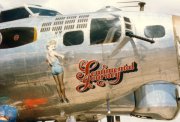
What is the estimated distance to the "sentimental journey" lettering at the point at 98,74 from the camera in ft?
40.1

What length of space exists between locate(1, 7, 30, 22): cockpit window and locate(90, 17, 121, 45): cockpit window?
104 inches

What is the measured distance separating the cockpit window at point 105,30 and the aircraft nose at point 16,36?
6.11 feet

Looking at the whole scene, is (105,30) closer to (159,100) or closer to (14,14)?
(159,100)

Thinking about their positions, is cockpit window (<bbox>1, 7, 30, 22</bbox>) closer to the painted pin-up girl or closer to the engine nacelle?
the painted pin-up girl

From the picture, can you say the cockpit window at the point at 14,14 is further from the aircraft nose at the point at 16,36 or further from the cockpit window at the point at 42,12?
the aircraft nose at the point at 16,36

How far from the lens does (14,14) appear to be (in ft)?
47.1

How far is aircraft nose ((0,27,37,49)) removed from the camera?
13234 millimetres

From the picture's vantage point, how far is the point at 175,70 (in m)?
12.1

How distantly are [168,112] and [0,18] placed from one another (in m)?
6.42

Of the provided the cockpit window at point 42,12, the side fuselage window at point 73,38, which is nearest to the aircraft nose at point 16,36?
the side fuselage window at point 73,38

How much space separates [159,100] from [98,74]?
1.89 m

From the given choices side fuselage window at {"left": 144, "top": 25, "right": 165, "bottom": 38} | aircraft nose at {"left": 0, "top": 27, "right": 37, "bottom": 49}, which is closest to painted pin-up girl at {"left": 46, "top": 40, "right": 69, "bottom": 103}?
aircraft nose at {"left": 0, "top": 27, "right": 37, "bottom": 49}

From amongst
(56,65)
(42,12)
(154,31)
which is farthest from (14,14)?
→ (154,31)

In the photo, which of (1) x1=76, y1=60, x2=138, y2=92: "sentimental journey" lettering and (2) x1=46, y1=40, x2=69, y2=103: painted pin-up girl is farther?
(2) x1=46, y1=40, x2=69, y2=103: painted pin-up girl
